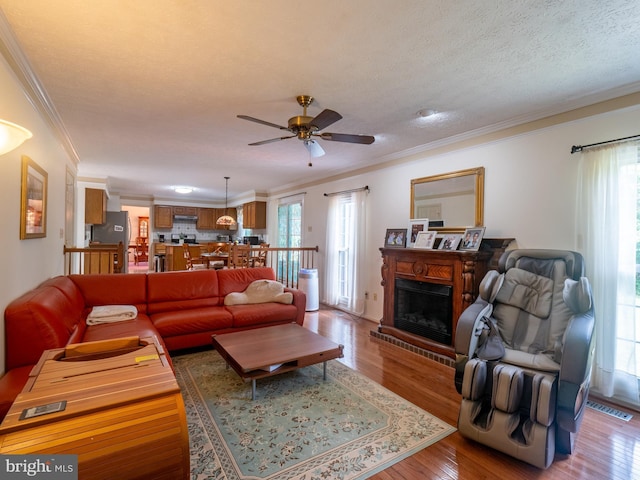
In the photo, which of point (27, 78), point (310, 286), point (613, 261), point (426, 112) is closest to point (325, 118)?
point (426, 112)

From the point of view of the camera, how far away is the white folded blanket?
2.91 m

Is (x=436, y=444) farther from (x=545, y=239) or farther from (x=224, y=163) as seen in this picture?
(x=224, y=163)

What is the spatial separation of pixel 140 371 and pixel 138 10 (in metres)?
1.85

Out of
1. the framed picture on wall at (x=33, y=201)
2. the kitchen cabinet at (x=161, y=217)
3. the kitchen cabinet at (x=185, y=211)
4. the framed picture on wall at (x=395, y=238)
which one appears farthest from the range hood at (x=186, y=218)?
the framed picture on wall at (x=395, y=238)

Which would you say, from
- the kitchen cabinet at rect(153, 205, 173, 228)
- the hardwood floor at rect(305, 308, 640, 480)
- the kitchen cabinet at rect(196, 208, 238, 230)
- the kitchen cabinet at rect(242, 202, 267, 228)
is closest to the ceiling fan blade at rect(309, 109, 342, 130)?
the hardwood floor at rect(305, 308, 640, 480)

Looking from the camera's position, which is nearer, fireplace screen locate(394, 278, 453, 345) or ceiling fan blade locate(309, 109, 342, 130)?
ceiling fan blade locate(309, 109, 342, 130)

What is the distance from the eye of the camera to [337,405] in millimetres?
2381

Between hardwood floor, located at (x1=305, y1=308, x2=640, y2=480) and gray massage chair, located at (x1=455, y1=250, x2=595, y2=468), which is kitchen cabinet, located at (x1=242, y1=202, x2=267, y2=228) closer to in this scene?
hardwood floor, located at (x1=305, y1=308, x2=640, y2=480)

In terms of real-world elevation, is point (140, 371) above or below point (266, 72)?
below

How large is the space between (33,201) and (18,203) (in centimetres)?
35

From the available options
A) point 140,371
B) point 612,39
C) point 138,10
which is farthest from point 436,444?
point 138,10

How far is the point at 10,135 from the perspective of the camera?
4.58 feet

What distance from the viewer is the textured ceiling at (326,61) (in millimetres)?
1658

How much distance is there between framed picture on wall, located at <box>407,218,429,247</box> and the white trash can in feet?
6.31
